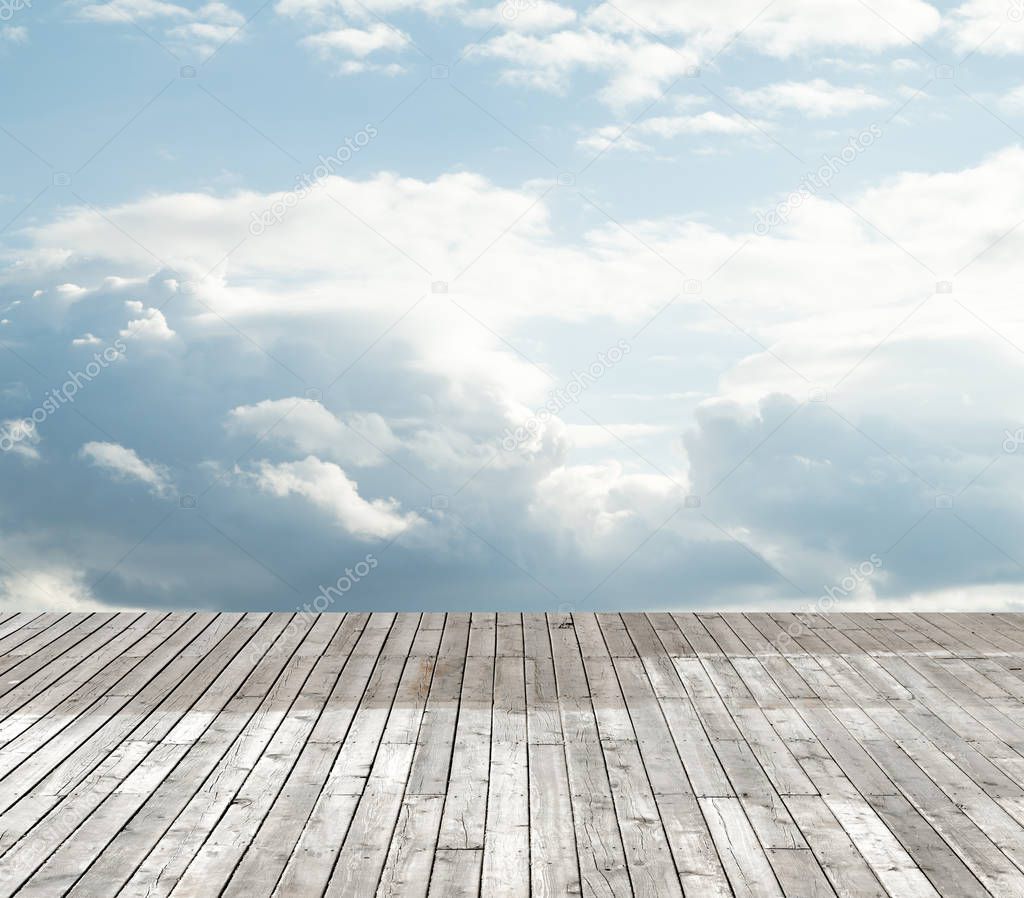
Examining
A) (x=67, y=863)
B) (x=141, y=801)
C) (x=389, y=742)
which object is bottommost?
(x=67, y=863)

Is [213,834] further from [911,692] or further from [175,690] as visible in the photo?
[911,692]

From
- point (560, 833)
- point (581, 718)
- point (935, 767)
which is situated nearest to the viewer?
point (560, 833)

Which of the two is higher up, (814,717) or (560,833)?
(814,717)

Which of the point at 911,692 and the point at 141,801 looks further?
the point at 911,692

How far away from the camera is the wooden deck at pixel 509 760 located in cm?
243

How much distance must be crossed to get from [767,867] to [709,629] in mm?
2537

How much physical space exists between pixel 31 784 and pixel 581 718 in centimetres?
185

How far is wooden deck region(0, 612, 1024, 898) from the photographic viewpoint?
95.7 inches

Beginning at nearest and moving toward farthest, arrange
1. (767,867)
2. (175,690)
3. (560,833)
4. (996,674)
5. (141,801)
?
(767,867) < (560,833) < (141,801) < (175,690) < (996,674)

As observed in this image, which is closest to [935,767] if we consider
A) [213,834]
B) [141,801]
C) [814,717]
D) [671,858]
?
[814,717]

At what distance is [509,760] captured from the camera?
3111mm

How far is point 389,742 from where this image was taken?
10.8 ft

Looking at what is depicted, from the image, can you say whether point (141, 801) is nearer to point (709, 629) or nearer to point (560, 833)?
point (560, 833)

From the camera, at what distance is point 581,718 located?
352cm
